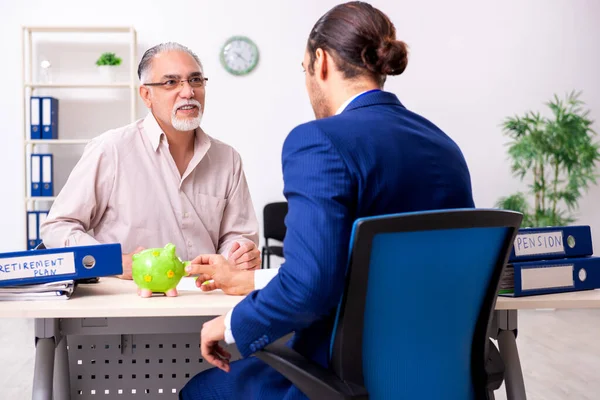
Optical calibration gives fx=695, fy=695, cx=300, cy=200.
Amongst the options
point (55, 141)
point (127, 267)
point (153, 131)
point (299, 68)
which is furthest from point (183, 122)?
point (299, 68)

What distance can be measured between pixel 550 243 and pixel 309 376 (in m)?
0.87

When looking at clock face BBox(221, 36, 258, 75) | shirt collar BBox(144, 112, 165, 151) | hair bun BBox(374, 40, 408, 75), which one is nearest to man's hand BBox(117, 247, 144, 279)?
shirt collar BBox(144, 112, 165, 151)

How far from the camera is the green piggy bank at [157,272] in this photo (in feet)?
5.42

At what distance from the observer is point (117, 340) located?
2.02 m

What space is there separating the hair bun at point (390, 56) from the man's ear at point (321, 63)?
11 centimetres

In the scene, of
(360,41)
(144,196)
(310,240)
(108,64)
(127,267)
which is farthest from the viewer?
(108,64)

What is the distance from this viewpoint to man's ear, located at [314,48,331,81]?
1.43 m

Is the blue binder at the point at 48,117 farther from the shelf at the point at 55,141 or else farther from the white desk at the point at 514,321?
the white desk at the point at 514,321

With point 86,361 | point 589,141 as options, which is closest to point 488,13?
point 589,141

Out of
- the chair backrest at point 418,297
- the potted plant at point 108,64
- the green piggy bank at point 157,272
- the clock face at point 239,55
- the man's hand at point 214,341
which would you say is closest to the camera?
the chair backrest at point 418,297

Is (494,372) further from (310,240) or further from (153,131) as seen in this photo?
(153,131)

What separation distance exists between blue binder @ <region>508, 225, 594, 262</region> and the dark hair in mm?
596

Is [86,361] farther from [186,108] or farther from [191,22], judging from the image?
[191,22]

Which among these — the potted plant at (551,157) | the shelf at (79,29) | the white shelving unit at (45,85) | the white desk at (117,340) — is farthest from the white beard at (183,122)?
the potted plant at (551,157)
